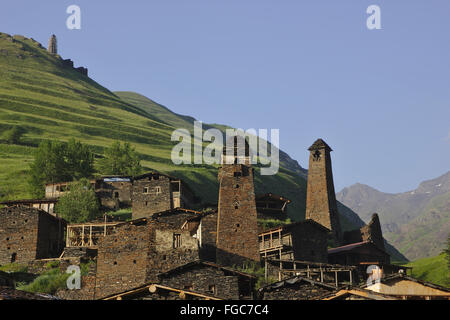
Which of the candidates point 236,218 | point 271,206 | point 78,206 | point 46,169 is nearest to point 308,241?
point 236,218

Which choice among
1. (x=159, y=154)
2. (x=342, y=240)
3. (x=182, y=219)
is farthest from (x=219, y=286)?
(x=159, y=154)

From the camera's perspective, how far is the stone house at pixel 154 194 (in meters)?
72.6

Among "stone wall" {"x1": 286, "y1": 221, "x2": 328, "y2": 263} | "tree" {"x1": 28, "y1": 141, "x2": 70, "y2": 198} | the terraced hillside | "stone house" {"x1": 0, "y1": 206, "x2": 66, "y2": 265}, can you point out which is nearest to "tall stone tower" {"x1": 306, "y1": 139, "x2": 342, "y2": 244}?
"stone wall" {"x1": 286, "y1": 221, "x2": 328, "y2": 263}

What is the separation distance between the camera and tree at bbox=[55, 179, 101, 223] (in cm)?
7025

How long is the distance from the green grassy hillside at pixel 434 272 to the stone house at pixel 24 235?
35800 mm

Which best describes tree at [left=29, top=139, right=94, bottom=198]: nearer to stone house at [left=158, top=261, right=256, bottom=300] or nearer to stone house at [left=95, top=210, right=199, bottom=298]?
stone house at [left=95, top=210, right=199, bottom=298]

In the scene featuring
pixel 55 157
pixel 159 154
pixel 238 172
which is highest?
pixel 159 154

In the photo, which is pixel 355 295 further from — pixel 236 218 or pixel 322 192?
pixel 322 192

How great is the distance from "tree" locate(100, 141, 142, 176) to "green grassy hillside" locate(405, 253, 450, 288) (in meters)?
43.8

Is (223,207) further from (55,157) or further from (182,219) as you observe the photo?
(55,157)

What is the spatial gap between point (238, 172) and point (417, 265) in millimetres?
28996

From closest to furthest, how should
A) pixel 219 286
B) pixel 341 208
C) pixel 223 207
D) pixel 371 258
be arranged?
pixel 219 286 → pixel 223 207 → pixel 371 258 → pixel 341 208

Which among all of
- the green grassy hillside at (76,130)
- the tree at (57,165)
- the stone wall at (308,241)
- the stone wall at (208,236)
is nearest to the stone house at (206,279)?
the stone wall at (208,236)

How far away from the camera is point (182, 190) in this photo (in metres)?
75.9
